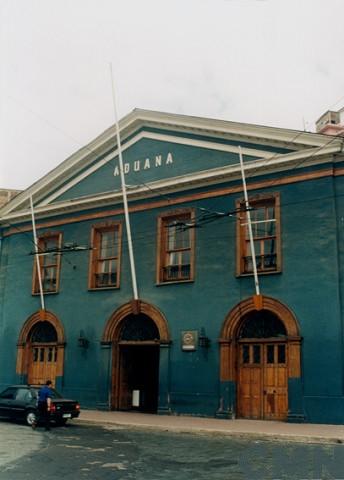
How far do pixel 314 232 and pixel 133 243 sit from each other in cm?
754

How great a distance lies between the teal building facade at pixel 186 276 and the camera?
20.0 metres

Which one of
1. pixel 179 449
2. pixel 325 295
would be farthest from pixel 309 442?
pixel 325 295

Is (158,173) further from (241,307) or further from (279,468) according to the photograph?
(279,468)

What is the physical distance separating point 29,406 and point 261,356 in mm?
7878

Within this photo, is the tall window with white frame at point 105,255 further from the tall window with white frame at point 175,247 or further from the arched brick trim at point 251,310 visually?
the arched brick trim at point 251,310

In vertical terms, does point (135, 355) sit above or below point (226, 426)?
above

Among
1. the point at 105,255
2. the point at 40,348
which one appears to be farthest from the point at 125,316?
the point at 40,348

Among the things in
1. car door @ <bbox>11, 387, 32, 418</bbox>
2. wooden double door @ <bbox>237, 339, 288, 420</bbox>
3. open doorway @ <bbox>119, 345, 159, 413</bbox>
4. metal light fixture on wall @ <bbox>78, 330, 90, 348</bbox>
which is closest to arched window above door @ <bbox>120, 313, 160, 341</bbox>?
open doorway @ <bbox>119, 345, 159, 413</bbox>

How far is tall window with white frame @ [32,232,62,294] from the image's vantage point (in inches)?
1051

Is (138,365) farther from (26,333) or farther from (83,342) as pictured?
(26,333)

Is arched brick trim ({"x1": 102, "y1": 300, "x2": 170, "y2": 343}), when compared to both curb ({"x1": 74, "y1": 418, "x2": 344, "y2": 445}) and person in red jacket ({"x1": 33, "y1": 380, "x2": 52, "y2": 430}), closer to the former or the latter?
curb ({"x1": 74, "y1": 418, "x2": 344, "y2": 445})

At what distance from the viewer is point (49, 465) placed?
467 inches

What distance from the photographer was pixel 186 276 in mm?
22922

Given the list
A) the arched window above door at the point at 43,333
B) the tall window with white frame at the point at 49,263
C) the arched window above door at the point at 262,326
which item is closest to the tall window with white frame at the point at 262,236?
the arched window above door at the point at 262,326
